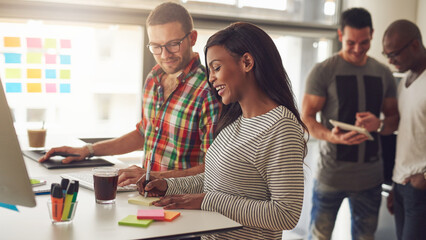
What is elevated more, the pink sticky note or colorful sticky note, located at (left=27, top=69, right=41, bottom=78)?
colorful sticky note, located at (left=27, top=69, right=41, bottom=78)

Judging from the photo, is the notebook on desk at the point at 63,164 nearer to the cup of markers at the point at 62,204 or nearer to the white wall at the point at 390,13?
the cup of markers at the point at 62,204

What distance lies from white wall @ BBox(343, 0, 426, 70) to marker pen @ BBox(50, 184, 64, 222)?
3.11 metres

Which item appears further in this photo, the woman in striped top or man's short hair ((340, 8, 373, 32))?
man's short hair ((340, 8, 373, 32))

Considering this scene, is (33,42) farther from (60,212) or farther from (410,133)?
(410,133)

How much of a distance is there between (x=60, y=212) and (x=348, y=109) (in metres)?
2.18

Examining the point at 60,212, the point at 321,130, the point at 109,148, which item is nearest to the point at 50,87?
the point at 109,148

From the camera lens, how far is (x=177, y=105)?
2.38m

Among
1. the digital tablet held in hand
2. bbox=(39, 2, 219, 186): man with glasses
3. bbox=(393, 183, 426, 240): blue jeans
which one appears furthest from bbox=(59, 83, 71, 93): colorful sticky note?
bbox=(393, 183, 426, 240): blue jeans

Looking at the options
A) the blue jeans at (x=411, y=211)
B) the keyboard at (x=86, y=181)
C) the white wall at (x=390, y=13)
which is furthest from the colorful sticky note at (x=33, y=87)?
the white wall at (x=390, y=13)

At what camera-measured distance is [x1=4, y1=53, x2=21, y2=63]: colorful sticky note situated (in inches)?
122

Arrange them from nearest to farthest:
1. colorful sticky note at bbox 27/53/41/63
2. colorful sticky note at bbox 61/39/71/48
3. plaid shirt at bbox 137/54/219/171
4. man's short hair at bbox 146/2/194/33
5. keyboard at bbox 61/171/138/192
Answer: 1. keyboard at bbox 61/171/138/192
2. plaid shirt at bbox 137/54/219/171
3. man's short hair at bbox 146/2/194/33
4. colorful sticky note at bbox 27/53/41/63
5. colorful sticky note at bbox 61/39/71/48

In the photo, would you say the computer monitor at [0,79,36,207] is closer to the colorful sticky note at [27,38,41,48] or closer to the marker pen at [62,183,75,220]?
the marker pen at [62,183,75,220]

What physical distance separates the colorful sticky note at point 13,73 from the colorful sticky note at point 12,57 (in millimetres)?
47

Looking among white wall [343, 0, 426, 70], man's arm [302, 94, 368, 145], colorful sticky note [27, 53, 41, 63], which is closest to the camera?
man's arm [302, 94, 368, 145]
